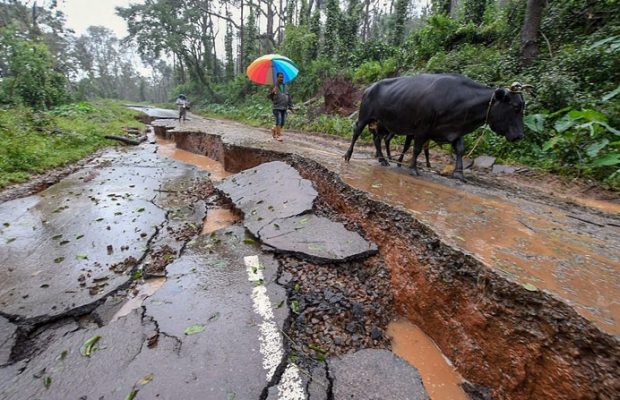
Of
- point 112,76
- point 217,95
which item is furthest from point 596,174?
point 112,76

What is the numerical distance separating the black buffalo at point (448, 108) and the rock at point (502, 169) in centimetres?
164

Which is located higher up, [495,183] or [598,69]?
[598,69]

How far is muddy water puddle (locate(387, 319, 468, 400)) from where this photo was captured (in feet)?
6.56

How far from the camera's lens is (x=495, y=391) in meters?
1.86

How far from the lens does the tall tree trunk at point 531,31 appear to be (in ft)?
22.9

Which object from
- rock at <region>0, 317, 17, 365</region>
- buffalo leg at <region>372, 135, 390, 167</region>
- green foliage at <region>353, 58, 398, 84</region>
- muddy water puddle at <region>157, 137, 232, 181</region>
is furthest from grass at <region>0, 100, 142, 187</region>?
green foliage at <region>353, 58, 398, 84</region>

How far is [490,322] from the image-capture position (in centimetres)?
192

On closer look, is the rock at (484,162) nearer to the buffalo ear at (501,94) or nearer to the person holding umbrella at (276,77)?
the buffalo ear at (501,94)

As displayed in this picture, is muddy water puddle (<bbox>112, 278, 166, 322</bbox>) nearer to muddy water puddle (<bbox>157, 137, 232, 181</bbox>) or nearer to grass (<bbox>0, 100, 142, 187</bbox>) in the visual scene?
muddy water puddle (<bbox>157, 137, 232, 181</bbox>)

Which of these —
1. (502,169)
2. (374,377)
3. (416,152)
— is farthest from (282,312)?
(502,169)

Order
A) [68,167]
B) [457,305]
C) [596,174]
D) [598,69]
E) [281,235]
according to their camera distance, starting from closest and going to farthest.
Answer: [457,305] → [281,235] → [596,174] → [598,69] → [68,167]

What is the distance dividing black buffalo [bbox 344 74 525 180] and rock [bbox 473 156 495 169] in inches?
70.5

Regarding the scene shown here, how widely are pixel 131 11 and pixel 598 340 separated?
34665mm

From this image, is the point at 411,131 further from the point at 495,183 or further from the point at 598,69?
the point at 598,69
